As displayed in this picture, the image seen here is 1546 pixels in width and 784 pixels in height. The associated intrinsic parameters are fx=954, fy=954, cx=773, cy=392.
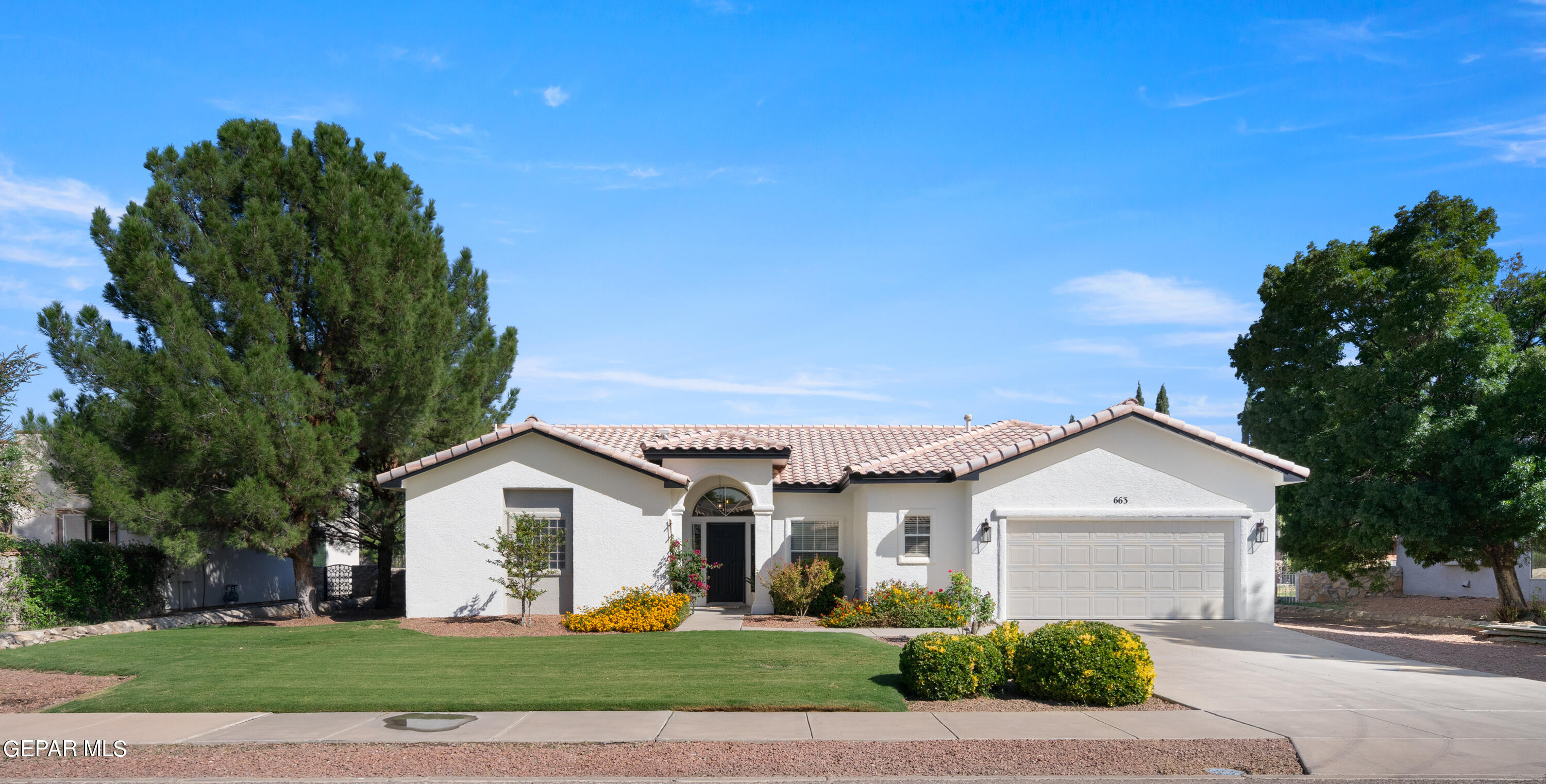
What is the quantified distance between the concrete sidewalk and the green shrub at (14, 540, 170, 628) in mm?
9279

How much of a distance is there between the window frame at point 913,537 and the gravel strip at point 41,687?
522 inches

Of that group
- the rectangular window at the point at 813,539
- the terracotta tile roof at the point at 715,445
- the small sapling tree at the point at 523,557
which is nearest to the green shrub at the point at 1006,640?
the terracotta tile roof at the point at 715,445

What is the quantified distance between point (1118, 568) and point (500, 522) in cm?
1280

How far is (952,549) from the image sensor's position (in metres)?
19.8

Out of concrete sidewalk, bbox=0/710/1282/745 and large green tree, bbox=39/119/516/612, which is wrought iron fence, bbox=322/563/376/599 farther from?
concrete sidewalk, bbox=0/710/1282/745

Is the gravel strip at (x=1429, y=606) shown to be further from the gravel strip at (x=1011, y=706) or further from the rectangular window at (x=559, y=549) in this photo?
the rectangular window at (x=559, y=549)

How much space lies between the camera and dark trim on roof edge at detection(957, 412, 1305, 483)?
63.3 feet

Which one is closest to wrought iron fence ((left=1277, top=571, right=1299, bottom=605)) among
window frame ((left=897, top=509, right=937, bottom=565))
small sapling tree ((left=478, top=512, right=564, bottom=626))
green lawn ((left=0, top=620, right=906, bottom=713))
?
window frame ((left=897, top=509, right=937, bottom=565))

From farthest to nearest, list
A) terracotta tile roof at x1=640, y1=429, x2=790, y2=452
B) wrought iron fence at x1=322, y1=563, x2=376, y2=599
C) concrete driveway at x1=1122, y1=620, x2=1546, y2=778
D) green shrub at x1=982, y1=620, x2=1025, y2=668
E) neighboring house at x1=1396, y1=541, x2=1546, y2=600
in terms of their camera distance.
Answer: wrought iron fence at x1=322, y1=563, x2=376, y2=599 → neighboring house at x1=1396, y1=541, x2=1546, y2=600 → terracotta tile roof at x1=640, y1=429, x2=790, y2=452 → green shrub at x1=982, y1=620, x2=1025, y2=668 → concrete driveway at x1=1122, y1=620, x2=1546, y2=778

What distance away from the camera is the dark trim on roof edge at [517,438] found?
19.8m

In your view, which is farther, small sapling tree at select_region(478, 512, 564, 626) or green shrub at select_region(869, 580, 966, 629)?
small sapling tree at select_region(478, 512, 564, 626)

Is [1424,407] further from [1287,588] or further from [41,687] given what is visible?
[41,687]

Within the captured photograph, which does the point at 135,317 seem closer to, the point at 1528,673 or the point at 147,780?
the point at 147,780

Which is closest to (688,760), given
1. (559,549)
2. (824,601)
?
(824,601)
